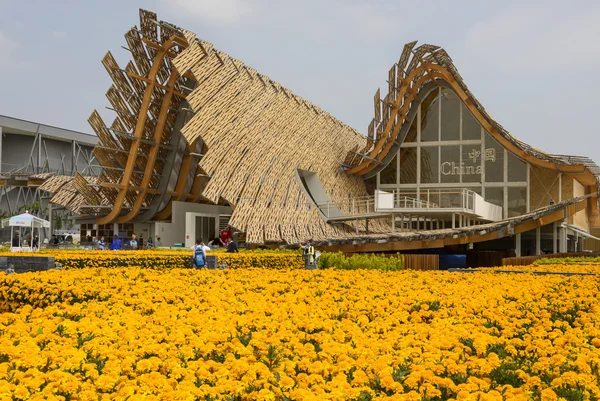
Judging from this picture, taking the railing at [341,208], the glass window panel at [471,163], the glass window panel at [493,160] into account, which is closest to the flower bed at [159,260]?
the railing at [341,208]

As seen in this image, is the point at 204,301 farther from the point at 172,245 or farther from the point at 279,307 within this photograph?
the point at 172,245

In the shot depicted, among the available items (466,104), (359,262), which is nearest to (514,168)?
(466,104)

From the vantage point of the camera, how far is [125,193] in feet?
98.8

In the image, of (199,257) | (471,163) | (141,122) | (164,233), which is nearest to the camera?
(199,257)

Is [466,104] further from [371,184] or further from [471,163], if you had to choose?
[371,184]

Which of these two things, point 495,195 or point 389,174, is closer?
point 495,195

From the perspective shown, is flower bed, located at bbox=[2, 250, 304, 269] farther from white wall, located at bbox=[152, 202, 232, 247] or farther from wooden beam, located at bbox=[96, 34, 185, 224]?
white wall, located at bbox=[152, 202, 232, 247]

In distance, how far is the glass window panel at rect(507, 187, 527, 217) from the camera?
A: 31.8 meters

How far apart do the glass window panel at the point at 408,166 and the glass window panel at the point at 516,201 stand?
5093 millimetres

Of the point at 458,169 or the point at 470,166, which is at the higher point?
the point at 470,166

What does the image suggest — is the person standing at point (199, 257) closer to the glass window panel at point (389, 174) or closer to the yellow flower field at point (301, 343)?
the yellow flower field at point (301, 343)

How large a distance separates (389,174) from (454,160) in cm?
367

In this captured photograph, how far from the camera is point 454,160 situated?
1309 inches

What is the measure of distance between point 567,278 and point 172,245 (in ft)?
75.9
